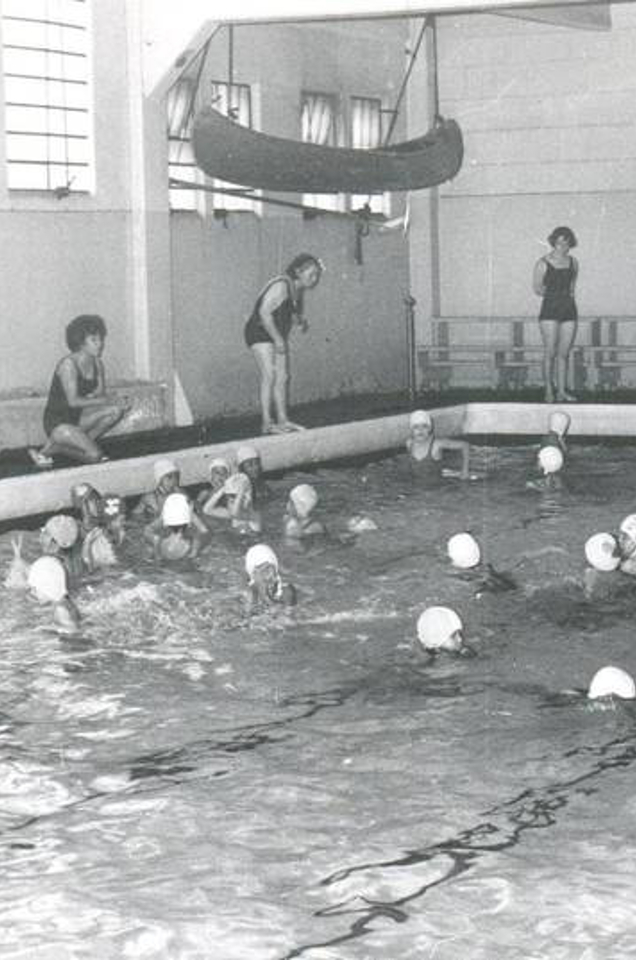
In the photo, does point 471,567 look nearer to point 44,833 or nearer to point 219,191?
point 44,833

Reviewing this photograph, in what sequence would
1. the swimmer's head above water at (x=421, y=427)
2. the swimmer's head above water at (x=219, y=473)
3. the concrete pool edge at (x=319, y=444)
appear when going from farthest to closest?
the swimmer's head above water at (x=421, y=427) < the swimmer's head above water at (x=219, y=473) < the concrete pool edge at (x=319, y=444)

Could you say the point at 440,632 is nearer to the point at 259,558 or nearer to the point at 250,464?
the point at 259,558

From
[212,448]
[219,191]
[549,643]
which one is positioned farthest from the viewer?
[219,191]

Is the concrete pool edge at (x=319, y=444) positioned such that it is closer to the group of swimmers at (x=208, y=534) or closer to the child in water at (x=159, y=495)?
the group of swimmers at (x=208, y=534)

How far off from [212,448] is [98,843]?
7.69 metres

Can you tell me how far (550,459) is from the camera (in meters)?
13.7

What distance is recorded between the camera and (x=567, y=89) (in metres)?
19.2

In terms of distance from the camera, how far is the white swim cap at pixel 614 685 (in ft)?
25.3

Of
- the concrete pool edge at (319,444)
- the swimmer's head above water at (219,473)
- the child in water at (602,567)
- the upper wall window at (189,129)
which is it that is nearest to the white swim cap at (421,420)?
the concrete pool edge at (319,444)

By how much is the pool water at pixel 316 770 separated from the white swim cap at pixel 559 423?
3753 millimetres

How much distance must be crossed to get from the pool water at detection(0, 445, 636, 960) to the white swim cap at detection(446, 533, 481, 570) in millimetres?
151

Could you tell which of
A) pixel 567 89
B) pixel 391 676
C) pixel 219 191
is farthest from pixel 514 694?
pixel 567 89

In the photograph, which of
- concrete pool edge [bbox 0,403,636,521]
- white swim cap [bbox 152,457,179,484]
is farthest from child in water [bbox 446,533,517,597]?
concrete pool edge [bbox 0,403,636,521]

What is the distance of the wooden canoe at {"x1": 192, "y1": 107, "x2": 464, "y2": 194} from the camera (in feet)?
46.3
